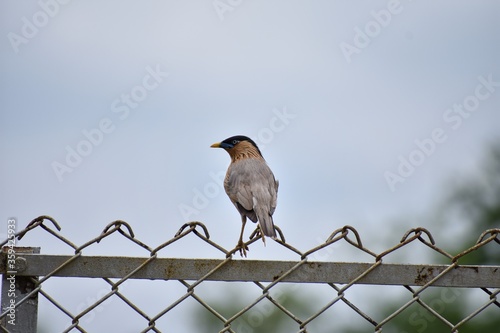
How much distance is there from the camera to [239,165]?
21.5ft

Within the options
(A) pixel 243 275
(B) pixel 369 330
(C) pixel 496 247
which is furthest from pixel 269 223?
(C) pixel 496 247

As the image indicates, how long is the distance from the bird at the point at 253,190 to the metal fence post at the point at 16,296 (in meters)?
1.75

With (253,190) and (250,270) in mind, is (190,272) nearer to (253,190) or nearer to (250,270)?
(250,270)

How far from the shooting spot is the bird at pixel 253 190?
17.2 ft

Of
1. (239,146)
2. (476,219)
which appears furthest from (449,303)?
(239,146)

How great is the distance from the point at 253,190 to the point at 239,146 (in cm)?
182

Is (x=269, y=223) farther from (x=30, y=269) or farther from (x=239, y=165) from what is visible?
(x=30, y=269)

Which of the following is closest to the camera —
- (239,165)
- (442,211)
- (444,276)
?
(444,276)

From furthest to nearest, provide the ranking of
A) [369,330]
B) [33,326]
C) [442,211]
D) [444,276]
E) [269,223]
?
[442,211] < [369,330] < [269,223] < [444,276] < [33,326]

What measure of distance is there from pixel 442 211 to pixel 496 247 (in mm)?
Result: 4429

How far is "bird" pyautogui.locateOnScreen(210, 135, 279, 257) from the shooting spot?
524 cm

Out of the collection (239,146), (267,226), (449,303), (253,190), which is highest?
(239,146)

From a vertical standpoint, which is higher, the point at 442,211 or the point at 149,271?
the point at 149,271

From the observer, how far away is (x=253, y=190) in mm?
5820
